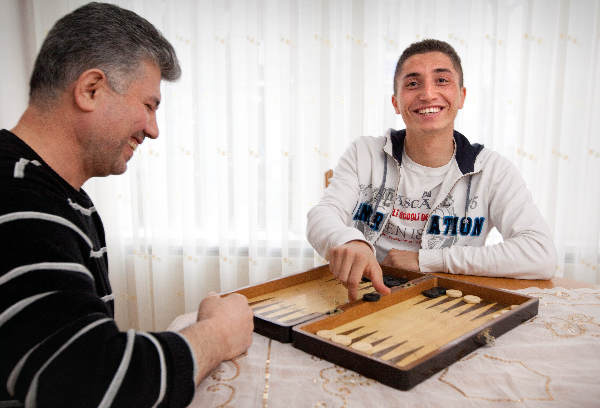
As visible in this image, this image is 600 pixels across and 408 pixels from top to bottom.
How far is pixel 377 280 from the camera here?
3.92 ft

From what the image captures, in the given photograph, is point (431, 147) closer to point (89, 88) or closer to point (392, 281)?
point (392, 281)

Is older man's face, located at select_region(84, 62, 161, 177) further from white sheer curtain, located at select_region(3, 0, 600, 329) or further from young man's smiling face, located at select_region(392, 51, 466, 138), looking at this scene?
white sheer curtain, located at select_region(3, 0, 600, 329)

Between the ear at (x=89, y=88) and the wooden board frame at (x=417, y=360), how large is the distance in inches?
26.9

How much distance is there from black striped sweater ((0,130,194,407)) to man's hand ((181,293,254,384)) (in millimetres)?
39

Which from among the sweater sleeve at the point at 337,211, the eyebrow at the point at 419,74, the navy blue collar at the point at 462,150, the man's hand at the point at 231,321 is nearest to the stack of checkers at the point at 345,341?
the man's hand at the point at 231,321

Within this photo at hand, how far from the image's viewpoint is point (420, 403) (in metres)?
0.74

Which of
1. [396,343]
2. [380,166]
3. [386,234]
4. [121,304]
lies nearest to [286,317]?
[396,343]

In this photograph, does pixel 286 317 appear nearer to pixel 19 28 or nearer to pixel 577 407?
pixel 577 407

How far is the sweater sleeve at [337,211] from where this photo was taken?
158 centimetres

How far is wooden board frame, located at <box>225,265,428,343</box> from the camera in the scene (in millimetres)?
979

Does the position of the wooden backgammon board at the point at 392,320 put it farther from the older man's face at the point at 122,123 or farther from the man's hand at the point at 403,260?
the older man's face at the point at 122,123

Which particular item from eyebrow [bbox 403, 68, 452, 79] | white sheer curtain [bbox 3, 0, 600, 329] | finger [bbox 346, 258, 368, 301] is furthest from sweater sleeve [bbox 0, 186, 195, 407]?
white sheer curtain [bbox 3, 0, 600, 329]

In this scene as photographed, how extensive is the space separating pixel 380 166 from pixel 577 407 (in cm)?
141

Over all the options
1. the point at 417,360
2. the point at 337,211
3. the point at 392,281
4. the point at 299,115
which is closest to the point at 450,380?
the point at 417,360
